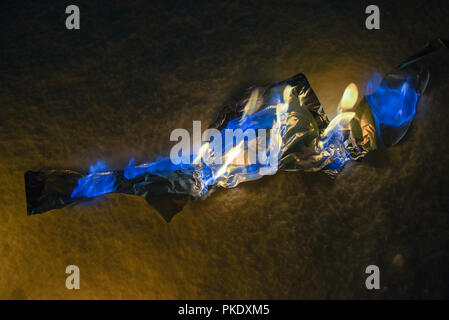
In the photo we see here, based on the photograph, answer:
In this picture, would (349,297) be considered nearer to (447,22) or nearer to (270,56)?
(270,56)

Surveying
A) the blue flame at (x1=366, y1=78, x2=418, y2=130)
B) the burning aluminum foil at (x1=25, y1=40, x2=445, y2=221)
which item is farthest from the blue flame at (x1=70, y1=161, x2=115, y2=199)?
the blue flame at (x1=366, y1=78, x2=418, y2=130)

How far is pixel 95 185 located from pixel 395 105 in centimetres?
82

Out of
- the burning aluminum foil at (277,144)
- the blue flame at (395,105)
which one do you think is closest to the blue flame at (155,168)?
the burning aluminum foil at (277,144)

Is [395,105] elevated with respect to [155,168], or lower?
elevated

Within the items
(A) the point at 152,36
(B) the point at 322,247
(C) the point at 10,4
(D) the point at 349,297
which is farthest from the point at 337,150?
(C) the point at 10,4

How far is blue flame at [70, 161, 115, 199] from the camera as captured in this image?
2.84ft

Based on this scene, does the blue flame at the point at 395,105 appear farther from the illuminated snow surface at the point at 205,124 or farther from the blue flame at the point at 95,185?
the blue flame at the point at 95,185

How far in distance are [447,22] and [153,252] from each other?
1.00 meters

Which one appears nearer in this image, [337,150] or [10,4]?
[337,150]

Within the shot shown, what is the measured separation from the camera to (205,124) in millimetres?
881

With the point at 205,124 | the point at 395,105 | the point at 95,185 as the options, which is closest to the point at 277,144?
the point at 205,124

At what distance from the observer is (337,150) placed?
81 centimetres

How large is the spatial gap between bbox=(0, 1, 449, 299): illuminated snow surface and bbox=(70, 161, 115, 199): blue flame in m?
0.03

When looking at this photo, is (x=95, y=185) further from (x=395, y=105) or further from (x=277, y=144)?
(x=395, y=105)
